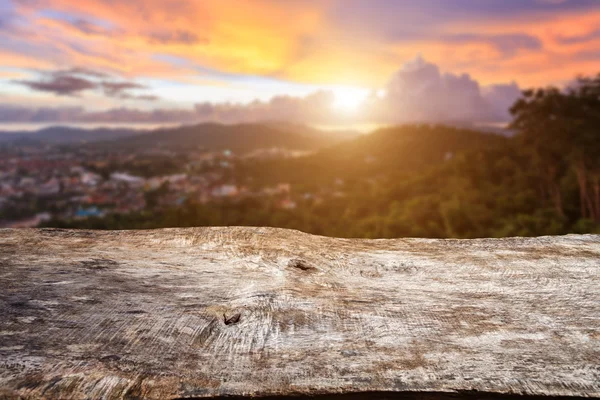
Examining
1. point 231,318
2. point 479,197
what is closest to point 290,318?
point 231,318

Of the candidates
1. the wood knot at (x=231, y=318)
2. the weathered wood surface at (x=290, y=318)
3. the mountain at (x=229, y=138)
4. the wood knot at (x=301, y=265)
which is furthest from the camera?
the mountain at (x=229, y=138)

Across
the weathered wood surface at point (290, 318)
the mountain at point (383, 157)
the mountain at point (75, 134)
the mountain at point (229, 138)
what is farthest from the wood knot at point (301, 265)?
the mountain at point (75, 134)

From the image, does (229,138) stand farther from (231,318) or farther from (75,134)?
(231,318)

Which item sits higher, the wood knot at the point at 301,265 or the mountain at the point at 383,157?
the wood knot at the point at 301,265

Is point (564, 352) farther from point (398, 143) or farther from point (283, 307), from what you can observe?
point (398, 143)

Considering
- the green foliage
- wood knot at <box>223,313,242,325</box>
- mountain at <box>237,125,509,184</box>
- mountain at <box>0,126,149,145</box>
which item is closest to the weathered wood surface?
wood knot at <box>223,313,242,325</box>

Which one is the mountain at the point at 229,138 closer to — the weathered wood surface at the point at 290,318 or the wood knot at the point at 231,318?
the weathered wood surface at the point at 290,318

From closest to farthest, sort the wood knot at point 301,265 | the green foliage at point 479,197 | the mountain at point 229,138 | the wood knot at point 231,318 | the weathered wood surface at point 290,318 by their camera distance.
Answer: the weathered wood surface at point 290,318 < the wood knot at point 231,318 < the wood knot at point 301,265 < the green foliage at point 479,197 < the mountain at point 229,138

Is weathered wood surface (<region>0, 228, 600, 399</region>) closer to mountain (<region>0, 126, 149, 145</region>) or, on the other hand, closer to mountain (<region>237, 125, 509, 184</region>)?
mountain (<region>237, 125, 509, 184</region>)
